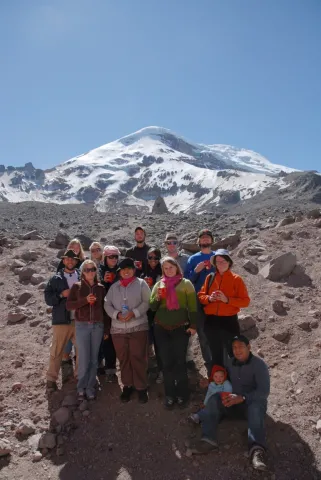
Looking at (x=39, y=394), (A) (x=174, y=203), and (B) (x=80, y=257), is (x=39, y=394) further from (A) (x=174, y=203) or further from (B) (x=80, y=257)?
(A) (x=174, y=203)

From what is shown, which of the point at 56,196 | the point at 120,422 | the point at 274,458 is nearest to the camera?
the point at 274,458

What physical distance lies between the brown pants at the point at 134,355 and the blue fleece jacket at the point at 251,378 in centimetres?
126

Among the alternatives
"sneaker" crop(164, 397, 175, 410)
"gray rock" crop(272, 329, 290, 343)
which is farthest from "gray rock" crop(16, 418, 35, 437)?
"gray rock" crop(272, 329, 290, 343)

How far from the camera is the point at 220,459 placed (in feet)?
14.1

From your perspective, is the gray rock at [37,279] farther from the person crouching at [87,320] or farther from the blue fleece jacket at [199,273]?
the blue fleece jacket at [199,273]

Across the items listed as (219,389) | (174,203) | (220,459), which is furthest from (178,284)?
(174,203)

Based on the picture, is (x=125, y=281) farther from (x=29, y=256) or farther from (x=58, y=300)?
(x=29, y=256)

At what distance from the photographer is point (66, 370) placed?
622cm

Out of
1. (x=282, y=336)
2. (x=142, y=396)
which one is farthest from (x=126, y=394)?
(x=282, y=336)

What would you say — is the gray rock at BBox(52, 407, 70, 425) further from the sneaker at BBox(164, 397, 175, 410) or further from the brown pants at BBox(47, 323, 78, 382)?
the sneaker at BBox(164, 397, 175, 410)

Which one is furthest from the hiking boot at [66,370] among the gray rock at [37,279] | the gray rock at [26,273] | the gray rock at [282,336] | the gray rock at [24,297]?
the gray rock at [26,273]

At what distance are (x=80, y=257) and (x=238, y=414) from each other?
11.8 ft

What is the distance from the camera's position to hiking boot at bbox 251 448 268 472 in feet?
12.9

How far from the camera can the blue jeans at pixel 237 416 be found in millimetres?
4238
